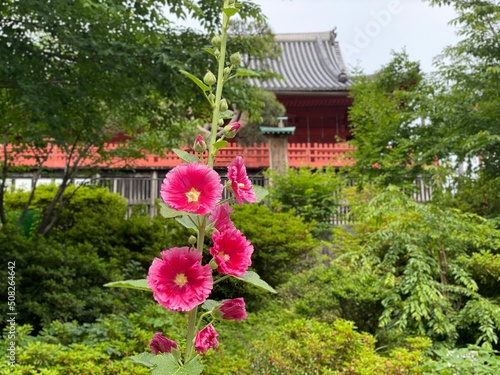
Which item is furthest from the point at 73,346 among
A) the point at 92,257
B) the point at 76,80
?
the point at 76,80

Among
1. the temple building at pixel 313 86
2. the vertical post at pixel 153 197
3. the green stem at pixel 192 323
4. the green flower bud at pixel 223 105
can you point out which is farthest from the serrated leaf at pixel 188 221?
the temple building at pixel 313 86

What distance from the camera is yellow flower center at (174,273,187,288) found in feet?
3.24

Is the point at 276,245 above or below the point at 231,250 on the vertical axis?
below

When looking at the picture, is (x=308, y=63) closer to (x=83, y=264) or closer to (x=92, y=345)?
(x=83, y=264)

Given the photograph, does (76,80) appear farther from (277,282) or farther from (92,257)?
(277,282)

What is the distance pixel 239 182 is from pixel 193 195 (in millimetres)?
114

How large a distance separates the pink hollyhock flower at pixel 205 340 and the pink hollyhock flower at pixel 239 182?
11.8 inches

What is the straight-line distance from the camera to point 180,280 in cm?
99

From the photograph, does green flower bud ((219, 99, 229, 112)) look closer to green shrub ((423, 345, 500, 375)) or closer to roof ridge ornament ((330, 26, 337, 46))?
green shrub ((423, 345, 500, 375))

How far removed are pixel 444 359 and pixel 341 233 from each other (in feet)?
12.6

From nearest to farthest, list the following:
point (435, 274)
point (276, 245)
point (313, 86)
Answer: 1. point (435, 274)
2. point (276, 245)
3. point (313, 86)

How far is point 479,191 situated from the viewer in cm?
699

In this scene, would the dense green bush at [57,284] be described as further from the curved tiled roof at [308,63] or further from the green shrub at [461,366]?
the curved tiled roof at [308,63]

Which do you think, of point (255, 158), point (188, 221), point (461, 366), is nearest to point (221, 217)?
point (188, 221)
